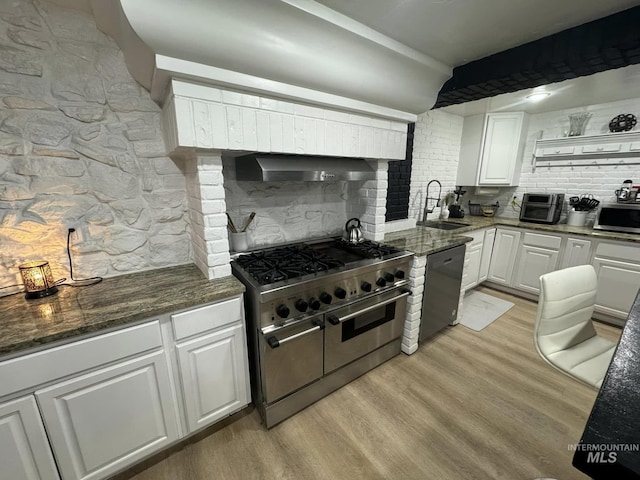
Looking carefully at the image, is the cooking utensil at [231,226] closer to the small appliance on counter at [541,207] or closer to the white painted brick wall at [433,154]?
the white painted brick wall at [433,154]

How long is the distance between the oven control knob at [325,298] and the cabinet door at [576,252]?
2.95 m

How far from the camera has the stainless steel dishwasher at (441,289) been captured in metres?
2.20

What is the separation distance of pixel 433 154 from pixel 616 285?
90.7 inches

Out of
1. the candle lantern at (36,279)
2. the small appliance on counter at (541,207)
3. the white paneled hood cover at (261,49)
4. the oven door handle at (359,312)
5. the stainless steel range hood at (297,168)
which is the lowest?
the oven door handle at (359,312)

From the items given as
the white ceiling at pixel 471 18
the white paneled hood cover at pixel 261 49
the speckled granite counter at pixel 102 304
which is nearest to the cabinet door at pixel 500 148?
the white ceiling at pixel 471 18

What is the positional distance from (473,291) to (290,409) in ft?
9.54

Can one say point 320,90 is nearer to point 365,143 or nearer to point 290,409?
point 365,143

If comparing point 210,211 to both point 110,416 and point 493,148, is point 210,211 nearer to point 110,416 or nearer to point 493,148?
point 110,416

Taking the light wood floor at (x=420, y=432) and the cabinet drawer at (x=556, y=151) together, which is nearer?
the light wood floor at (x=420, y=432)

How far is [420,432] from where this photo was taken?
1.59m

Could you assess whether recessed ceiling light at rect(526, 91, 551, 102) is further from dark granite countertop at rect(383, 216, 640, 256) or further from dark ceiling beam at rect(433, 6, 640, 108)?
dark granite countertop at rect(383, 216, 640, 256)

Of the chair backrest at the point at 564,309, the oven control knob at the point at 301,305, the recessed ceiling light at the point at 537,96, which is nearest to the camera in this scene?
the chair backrest at the point at 564,309

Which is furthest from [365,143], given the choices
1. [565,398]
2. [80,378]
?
[565,398]

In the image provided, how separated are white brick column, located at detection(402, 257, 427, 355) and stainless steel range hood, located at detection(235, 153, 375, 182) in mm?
828
